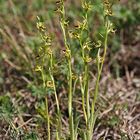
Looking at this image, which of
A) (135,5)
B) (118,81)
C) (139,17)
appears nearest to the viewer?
(118,81)

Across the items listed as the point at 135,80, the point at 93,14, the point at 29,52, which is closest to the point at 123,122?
the point at 135,80

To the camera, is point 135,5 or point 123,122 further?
point 135,5

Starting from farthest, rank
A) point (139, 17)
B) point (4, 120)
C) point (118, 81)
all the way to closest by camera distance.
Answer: point (139, 17)
point (118, 81)
point (4, 120)

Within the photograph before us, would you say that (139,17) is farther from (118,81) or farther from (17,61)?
(17,61)

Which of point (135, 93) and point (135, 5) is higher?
point (135, 5)

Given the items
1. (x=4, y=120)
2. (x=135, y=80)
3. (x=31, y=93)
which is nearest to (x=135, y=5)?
(x=135, y=80)

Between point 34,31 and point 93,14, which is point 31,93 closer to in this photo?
point 34,31
